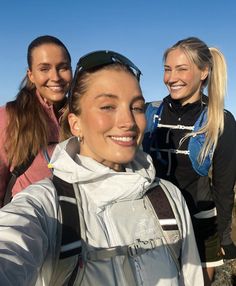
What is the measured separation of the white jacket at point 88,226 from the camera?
1.45 m

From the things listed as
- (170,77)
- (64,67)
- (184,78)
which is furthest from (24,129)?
(184,78)

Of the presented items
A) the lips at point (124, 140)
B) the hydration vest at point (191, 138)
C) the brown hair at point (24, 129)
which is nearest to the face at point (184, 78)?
the hydration vest at point (191, 138)

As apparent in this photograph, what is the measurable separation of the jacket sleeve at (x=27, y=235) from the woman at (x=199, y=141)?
2.46m

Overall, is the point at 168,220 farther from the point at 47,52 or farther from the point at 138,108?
the point at 47,52

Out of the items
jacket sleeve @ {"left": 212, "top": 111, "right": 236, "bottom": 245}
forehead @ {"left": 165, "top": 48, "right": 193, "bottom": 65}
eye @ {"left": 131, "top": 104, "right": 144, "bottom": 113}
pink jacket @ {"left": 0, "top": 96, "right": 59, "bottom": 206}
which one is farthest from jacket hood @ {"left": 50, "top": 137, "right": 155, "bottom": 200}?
forehead @ {"left": 165, "top": 48, "right": 193, "bottom": 65}

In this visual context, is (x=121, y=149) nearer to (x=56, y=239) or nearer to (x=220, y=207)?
(x=56, y=239)

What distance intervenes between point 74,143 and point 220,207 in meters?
2.56

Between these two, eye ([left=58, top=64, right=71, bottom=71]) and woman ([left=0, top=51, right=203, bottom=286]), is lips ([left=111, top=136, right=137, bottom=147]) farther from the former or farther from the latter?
eye ([left=58, top=64, right=71, bottom=71])

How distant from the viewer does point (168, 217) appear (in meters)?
2.18

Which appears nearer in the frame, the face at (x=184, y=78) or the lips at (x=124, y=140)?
the lips at (x=124, y=140)

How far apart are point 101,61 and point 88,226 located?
1.10 meters

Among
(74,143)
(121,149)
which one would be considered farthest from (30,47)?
(121,149)

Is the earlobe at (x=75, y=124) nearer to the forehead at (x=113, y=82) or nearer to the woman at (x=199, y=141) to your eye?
the forehead at (x=113, y=82)

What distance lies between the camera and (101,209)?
2029 mm
